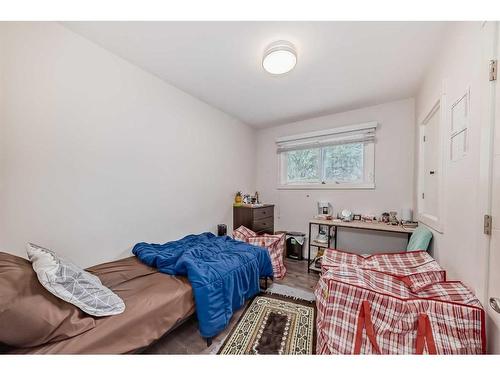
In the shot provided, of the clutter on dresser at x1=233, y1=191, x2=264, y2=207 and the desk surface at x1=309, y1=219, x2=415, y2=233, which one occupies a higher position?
the clutter on dresser at x1=233, y1=191, x2=264, y2=207

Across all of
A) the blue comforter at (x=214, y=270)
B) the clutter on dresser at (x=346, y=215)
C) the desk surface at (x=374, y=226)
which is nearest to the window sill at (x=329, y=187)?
the clutter on dresser at (x=346, y=215)

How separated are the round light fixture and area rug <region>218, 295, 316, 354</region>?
2211 mm

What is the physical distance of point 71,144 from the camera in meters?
1.49

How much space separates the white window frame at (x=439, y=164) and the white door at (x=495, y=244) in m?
0.69

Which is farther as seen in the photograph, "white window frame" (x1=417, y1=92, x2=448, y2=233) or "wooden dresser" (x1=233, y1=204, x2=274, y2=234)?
"wooden dresser" (x1=233, y1=204, x2=274, y2=234)

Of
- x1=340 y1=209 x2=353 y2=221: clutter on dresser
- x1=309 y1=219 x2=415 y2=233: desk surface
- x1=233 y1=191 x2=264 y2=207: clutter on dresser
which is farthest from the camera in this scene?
x1=233 y1=191 x2=264 y2=207: clutter on dresser

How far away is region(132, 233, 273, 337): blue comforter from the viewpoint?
4.44 ft

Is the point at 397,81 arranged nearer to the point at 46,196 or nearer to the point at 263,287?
the point at 263,287

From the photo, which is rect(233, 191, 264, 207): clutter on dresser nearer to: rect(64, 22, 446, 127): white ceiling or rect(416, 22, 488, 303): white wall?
rect(64, 22, 446, 127): white ceiling

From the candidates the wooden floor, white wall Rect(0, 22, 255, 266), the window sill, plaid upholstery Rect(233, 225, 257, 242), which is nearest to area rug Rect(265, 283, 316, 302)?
the wooden floor

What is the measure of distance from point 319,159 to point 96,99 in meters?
2.95

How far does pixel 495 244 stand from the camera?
812 mm

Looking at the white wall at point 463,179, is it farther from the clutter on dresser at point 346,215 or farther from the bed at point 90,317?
the bed at point 90,317

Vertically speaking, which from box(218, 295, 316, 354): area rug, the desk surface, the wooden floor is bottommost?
the wooden floor
